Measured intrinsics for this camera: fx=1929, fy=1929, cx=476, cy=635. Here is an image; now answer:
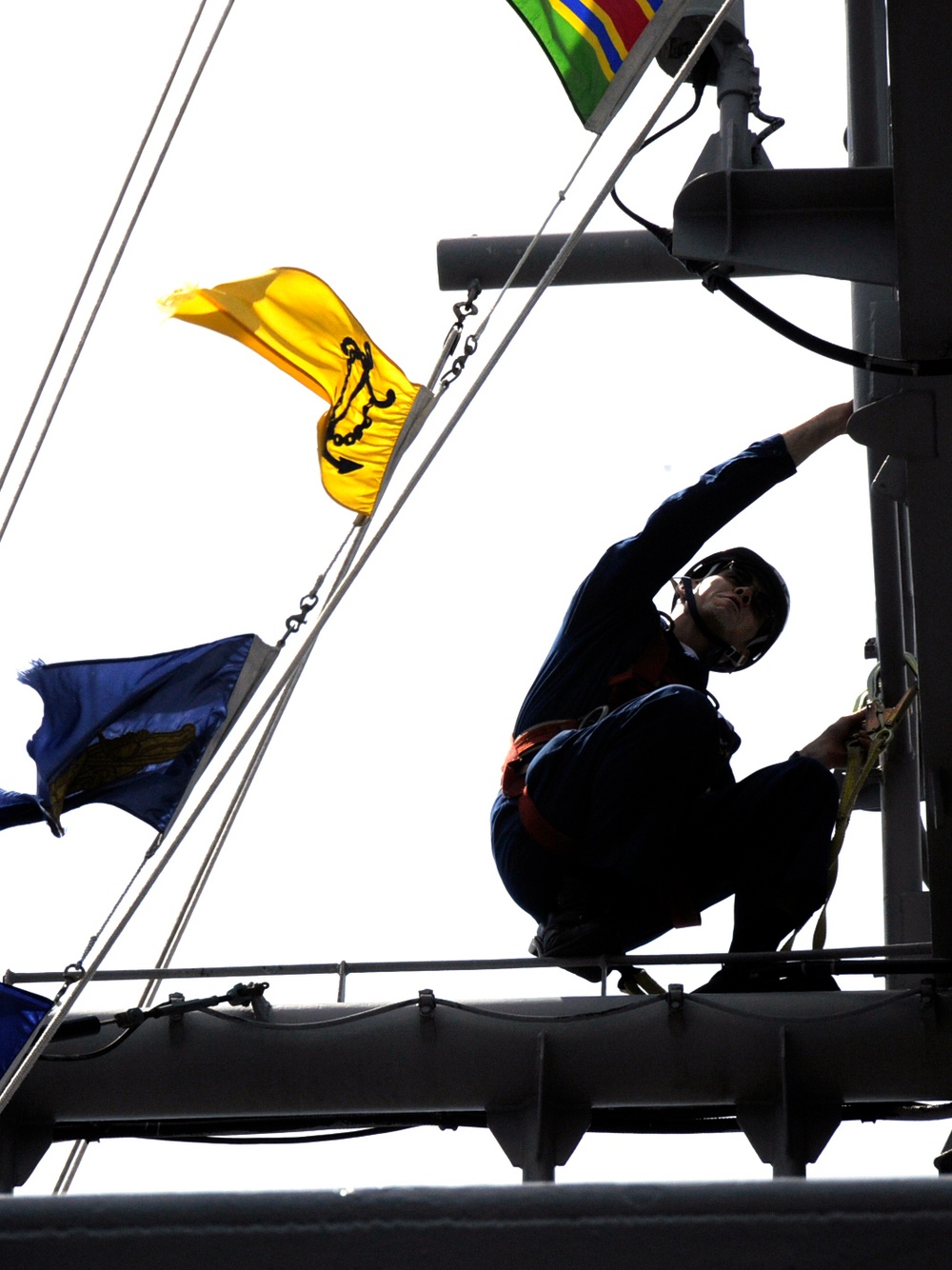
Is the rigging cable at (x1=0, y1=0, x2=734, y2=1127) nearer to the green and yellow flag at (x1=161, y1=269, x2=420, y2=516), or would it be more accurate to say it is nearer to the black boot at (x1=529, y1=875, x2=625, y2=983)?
the black boot at (x1=529, y1=875, x2=625, y2=983)

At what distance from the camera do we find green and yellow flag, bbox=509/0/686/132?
248 inches

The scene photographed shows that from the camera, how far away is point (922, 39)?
4.14 meters

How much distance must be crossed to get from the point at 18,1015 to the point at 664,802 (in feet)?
7.46

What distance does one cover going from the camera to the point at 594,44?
638 centimetres

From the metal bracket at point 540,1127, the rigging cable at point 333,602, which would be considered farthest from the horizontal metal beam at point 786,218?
the metal bracket at point 540,1127

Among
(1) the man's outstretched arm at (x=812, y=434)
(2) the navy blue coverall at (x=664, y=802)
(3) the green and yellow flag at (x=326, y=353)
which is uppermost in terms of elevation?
(3) the green and yellow flag at (x=326, y=353)

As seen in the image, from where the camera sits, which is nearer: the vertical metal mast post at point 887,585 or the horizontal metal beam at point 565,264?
the vertical metal mast post at point 887,585

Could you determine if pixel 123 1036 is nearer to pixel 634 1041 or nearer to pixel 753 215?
pixel 634 1041

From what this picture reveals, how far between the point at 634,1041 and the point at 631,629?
4.78ft

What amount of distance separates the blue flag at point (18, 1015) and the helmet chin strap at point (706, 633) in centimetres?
260

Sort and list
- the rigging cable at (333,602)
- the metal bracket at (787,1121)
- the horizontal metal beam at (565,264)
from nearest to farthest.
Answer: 1. the rigging cable at (333,602)
2. the metal bracket at (787,1121)
3. the horizontal metal beam at (565,264)

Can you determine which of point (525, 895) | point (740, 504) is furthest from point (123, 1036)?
point (740, 504)

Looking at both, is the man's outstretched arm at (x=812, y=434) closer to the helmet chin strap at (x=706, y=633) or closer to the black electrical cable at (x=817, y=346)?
the helmet chin strap at (x=706, y=633)

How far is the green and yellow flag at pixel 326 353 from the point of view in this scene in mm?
7746
